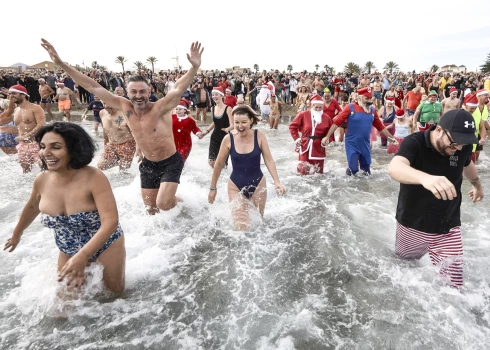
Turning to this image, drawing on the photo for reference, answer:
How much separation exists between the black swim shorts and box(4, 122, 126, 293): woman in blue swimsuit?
65.2 inches

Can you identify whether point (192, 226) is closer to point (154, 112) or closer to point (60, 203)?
point (154, 112)

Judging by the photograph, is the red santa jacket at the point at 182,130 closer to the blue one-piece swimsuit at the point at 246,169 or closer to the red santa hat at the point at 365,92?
the blue one-piece swimsuit at the point at 246,169

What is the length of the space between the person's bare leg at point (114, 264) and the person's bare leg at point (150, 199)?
1743 millimetres

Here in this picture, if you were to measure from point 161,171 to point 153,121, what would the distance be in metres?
0.67

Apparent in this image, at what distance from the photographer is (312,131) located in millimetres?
6117

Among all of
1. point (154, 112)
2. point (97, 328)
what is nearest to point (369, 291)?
point (97, 328)

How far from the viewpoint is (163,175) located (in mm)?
4250

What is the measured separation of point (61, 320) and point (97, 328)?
328 millimetres

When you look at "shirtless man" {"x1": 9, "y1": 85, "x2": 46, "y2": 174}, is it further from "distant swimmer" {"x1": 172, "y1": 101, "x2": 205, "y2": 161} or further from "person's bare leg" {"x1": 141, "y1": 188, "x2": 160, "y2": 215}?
"person's bare leg" {"x1": 141, "y1": 188, "x2": 160, "y2": 215}

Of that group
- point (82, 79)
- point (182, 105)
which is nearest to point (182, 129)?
point (182, 105)

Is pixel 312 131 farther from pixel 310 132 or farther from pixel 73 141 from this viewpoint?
pixel 73 141

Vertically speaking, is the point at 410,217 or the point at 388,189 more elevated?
the point at 410,217

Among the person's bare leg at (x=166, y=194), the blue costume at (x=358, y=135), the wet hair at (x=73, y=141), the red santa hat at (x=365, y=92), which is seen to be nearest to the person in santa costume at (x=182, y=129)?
the person's bare leg at (x=166, y=194)

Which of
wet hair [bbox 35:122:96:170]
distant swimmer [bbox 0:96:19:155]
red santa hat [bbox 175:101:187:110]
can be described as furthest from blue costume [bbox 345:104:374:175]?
distant swimmer [bbox 0:96:19:155]
